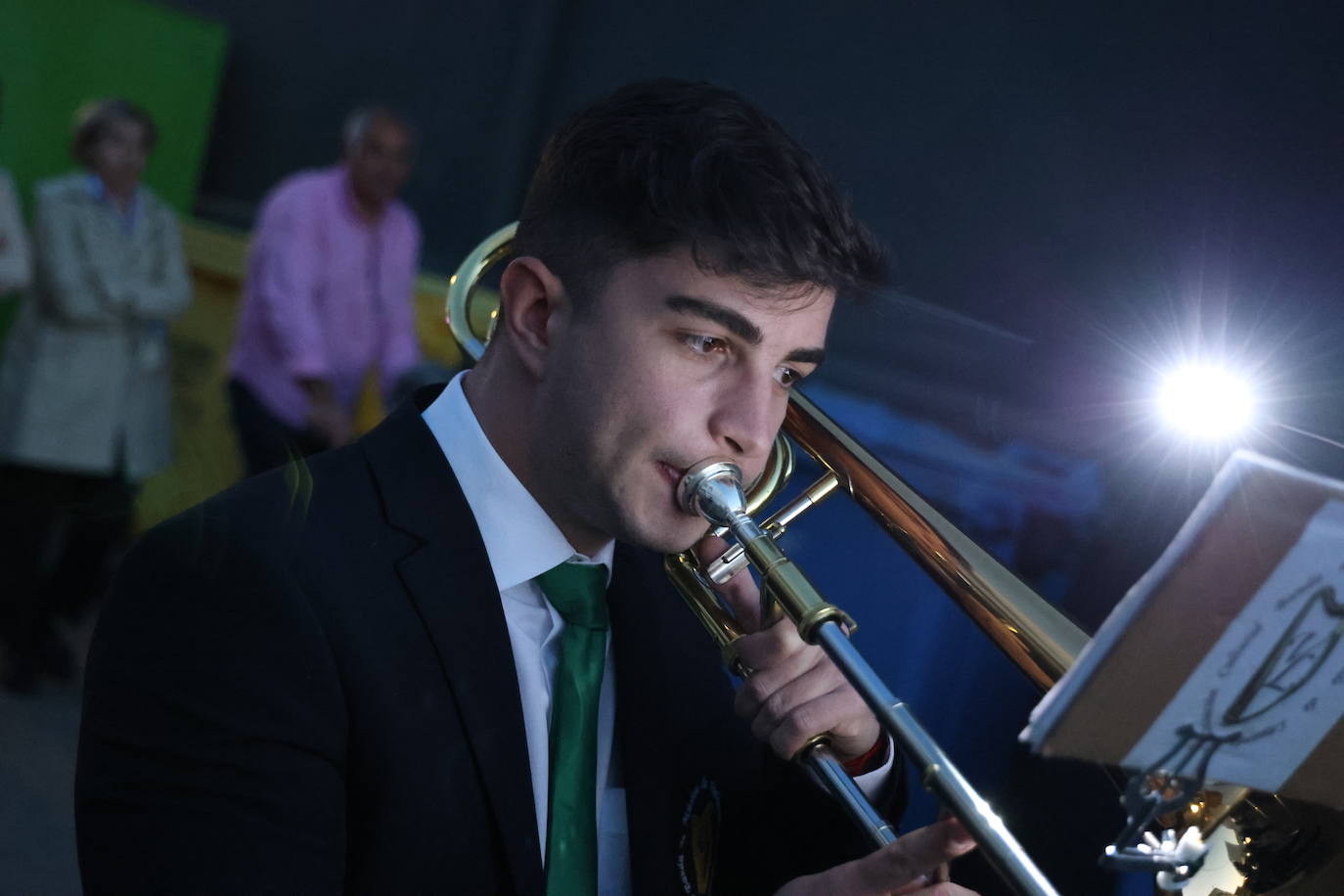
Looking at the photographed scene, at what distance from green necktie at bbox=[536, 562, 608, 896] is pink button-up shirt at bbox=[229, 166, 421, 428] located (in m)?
1.91

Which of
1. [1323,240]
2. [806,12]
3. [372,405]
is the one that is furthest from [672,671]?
[806,12]

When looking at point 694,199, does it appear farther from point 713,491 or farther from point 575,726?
point 575,726

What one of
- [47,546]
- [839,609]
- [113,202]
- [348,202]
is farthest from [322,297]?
[839,609]

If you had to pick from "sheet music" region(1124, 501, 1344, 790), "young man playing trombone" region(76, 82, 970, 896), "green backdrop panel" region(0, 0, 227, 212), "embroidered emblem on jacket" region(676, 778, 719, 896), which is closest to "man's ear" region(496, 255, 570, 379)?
"young man playing trombone" region(76, 82, 970, 896)

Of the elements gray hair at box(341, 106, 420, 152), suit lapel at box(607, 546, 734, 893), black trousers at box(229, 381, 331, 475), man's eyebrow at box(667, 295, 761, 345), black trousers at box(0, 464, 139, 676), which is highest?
gray hair at box(341, 106, 420, 152)

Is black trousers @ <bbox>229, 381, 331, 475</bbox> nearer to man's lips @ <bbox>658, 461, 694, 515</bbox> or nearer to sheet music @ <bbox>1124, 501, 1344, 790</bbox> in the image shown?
A: man's lips @ <bbox>658, 461, 694, 515</bbox>

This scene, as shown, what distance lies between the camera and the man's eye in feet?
4.25

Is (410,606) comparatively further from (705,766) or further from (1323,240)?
(1323,240)

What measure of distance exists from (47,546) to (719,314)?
111 inches

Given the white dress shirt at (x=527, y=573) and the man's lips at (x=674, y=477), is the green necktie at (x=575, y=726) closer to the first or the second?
the white dress shirt at (x=527, y=573)

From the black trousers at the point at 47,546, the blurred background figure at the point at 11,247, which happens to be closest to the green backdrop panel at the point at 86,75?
the blurred background figure at the point at 11,247

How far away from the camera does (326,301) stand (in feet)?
11.0

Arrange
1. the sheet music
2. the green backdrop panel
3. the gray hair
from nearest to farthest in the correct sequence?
the sheet music
the gray hair
the green backdrop panel

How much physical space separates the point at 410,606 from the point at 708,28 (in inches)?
144
